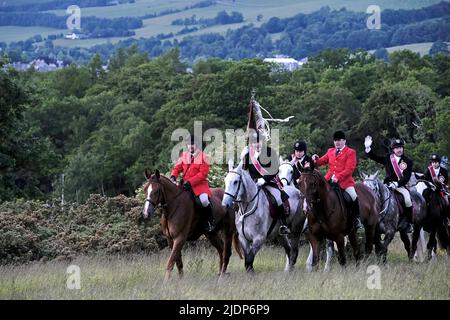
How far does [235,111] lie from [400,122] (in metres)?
13.9

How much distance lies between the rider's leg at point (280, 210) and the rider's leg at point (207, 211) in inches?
50.0

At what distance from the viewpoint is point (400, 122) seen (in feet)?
262

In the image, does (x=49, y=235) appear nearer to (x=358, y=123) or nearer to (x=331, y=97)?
(x=358, y=123)

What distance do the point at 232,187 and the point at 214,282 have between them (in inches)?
70.1

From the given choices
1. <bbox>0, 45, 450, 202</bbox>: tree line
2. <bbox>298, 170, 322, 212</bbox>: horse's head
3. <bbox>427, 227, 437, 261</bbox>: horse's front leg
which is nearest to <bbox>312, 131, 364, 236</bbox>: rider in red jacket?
<bbox>298, 170, 322, 212</bbox>: horse's head

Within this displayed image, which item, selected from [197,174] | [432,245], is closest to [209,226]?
[197,174]

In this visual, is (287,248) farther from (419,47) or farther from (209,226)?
(419,47)

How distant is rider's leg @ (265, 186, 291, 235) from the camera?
58.6 feet

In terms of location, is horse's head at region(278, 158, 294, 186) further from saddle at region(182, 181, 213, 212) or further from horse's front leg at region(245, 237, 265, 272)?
saddle at region(182, 181, 213, 212)

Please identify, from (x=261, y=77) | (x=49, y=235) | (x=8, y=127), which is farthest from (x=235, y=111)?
(x=49, y=235)

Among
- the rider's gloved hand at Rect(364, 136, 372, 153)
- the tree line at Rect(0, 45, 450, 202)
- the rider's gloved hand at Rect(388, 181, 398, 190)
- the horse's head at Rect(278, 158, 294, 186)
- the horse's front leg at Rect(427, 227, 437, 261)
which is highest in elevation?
the rider's gloved hand at Rect(364, 136, 372, 153)

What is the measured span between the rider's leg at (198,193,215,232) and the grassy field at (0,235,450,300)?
89 centimetres

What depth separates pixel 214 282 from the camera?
15820 mm

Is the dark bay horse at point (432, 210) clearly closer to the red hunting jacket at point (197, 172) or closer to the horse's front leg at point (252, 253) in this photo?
the horse's front leg at point (252, 253)
